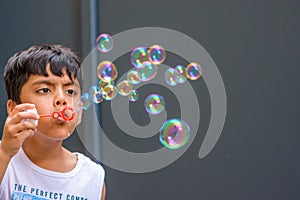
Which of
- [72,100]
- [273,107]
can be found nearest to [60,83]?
[72,100]

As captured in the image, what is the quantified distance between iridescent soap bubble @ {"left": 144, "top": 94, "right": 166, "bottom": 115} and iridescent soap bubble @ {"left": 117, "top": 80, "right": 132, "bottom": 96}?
4.7 inches

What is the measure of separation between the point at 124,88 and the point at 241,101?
525 mm

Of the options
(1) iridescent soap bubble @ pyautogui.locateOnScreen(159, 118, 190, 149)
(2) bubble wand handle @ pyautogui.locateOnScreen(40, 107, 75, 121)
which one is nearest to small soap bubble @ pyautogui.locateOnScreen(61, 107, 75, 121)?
(2) bubble wand handle @ pyautogui.locateOnScreen(40, 107, 75, 121)

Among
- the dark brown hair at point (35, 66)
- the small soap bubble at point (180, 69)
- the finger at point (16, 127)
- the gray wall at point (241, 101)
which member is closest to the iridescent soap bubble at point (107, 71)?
the gray wall at point (241, 101)

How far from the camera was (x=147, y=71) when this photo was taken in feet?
6.83

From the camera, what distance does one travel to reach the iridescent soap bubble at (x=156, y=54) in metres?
2.10

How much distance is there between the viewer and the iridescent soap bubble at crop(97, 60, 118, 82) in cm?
214

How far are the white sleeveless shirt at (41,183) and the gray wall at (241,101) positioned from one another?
2.76 ft

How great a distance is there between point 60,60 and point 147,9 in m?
0.97

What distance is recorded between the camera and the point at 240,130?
7.04ft

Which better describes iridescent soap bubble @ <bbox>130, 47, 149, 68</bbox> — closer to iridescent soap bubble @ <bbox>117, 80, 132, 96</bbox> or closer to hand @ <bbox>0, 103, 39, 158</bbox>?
iridescent soap bubble @ <bbox>117, 80, 132, 96</bbox>

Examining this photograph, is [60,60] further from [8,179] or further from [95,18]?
[95,18]

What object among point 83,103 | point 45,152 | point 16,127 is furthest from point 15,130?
point 83,103

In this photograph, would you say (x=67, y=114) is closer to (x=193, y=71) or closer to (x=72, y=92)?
(x=72, y=92)
